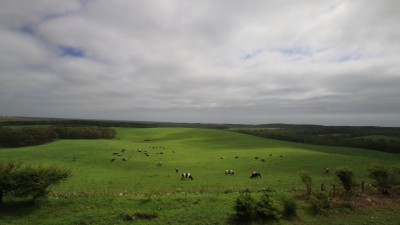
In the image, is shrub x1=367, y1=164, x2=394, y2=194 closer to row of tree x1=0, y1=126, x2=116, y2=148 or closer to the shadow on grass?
the shadow on grass

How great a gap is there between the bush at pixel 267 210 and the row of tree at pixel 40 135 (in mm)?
96362

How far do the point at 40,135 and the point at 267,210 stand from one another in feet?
345

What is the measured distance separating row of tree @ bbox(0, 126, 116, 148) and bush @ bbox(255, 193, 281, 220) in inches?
3794

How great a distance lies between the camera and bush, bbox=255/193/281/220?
65.1 feet

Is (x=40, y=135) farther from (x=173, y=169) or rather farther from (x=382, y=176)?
(x=382, y=176)

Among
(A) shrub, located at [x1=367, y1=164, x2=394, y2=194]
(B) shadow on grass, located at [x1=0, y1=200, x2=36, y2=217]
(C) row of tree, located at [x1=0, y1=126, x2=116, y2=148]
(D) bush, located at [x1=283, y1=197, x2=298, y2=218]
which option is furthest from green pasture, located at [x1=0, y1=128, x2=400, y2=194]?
(C) row of tree, located at [x1=0, y1=126, x2=116, y2=148]

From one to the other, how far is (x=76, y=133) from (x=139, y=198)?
10119 centimetres

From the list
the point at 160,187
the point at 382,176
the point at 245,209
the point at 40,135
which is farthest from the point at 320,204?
the point at 40,135

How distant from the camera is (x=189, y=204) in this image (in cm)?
2217

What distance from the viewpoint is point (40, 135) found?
10400 cm

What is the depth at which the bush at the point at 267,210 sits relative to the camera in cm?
1985

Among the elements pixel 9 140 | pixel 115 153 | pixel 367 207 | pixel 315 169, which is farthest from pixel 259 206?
pixel 9 140

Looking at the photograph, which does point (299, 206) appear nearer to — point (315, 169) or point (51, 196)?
point (51, 196)

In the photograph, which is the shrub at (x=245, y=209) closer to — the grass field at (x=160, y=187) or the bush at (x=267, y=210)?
the bush at (x=267, y=210)
